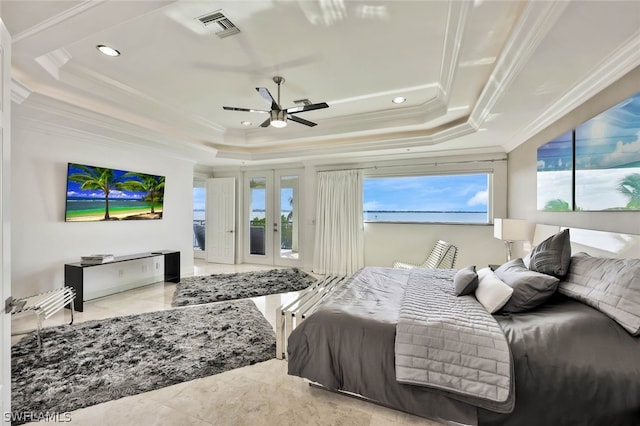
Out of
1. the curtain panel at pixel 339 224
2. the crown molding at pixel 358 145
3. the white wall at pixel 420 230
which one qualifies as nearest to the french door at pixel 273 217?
the white wall at pixel 420 230

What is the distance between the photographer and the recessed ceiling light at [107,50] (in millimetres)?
2557

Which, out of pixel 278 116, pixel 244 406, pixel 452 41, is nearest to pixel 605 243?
pixel 452 41

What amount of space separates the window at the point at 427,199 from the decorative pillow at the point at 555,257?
313cm

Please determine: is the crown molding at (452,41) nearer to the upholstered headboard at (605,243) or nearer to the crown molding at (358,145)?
the crown molding at (358,145)

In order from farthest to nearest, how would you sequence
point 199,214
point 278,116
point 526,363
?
point 199,214, point 278,116, point 526,363

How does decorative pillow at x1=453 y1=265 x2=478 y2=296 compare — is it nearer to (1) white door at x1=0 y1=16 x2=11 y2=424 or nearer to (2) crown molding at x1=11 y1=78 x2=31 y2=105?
(1) white door at x1=0 y1=16 x2=11 y2=424

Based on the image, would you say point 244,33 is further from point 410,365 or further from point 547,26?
point 410,365

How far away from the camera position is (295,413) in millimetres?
1875

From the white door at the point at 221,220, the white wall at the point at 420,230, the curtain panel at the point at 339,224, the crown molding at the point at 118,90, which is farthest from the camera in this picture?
the white door at the point at 221,220

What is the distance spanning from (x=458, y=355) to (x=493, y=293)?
627 millimetres

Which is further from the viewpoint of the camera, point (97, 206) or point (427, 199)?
Result: point (427, 199)

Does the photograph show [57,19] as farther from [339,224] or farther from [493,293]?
[339,224]

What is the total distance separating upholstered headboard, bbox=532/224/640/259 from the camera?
6.17 feet

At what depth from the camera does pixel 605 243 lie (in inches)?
82.8
